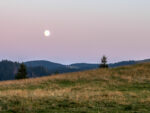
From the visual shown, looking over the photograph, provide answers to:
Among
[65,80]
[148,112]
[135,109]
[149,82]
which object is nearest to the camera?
[148,112]

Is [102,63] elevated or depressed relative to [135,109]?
elevated

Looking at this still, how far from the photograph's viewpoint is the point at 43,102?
11.3m

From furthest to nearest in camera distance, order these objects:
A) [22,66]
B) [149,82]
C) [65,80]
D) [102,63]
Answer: [102,63] < [22,66] < [65,80] < [149,82]

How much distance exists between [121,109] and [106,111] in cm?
103

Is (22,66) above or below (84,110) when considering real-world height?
above

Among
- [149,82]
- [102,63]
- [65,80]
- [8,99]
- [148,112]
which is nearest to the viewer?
[148,112]

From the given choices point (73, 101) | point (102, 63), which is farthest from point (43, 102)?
point (102, 63)

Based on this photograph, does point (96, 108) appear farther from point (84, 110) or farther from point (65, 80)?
point (65, 80)

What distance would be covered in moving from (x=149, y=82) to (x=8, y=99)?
17346 millimetres

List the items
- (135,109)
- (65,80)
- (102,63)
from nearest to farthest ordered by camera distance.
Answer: (135,109) < (65,80) < (102,63)

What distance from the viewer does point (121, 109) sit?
10086 millimetres

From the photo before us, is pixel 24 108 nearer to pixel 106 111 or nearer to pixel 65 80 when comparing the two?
pixel 106 111

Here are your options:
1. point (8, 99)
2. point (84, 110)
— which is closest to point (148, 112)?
point (84, 110)

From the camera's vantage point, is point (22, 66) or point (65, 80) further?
point (22, 66)
